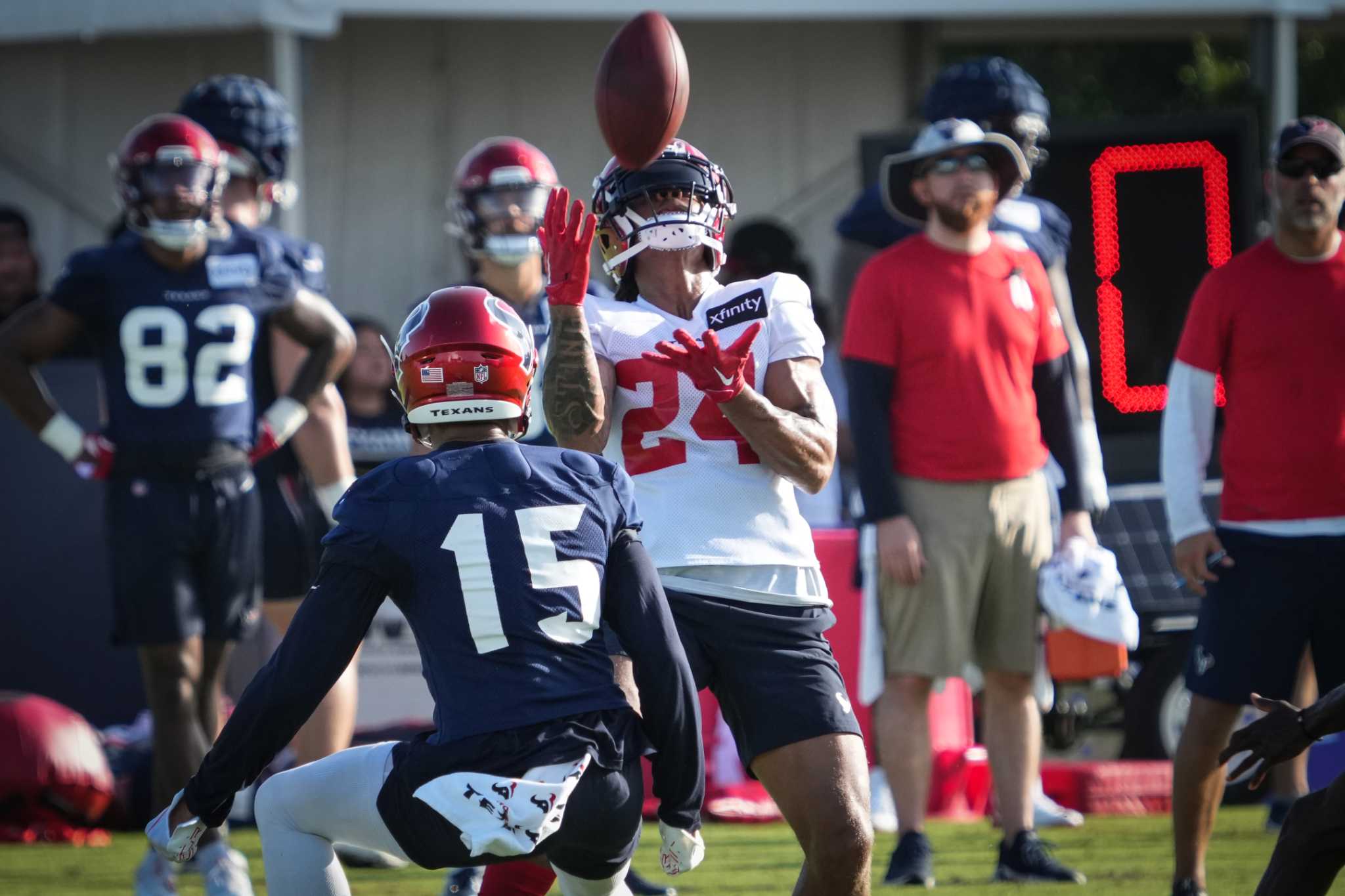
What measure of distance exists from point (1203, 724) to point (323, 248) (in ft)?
25.2

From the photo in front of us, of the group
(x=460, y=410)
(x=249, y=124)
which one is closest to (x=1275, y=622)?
(x=460, y=410)

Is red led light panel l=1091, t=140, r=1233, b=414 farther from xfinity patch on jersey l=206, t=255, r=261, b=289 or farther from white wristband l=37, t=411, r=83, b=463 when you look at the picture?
white wristband l=37, t=411, r=83, b=463

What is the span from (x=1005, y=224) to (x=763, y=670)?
10.5 feet

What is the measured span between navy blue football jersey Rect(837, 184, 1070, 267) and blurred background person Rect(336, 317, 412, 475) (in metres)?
3.09

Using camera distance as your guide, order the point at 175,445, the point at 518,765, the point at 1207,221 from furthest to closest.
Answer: the point at 1207,221 < the point at 175,445 < the point at 518,765

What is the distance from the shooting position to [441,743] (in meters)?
3.62

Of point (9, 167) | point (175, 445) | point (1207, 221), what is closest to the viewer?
point (175, 445)

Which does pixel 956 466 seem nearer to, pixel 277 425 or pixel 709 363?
pixel 277 425

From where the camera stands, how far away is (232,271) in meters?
6.31

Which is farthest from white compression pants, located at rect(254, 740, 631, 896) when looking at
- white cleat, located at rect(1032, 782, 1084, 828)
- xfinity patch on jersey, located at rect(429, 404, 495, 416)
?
white cleat, located at rect(1032, 782, 1084, 828)

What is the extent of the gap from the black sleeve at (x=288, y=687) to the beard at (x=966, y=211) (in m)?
3.22

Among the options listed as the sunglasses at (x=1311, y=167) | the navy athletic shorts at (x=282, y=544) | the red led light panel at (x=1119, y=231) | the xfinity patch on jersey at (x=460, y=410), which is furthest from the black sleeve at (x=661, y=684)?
the red led light panel at (x=1119, y=231)

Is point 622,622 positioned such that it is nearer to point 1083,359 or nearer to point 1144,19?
point 1083,359

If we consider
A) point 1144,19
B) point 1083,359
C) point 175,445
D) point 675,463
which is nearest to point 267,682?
point 675,463
